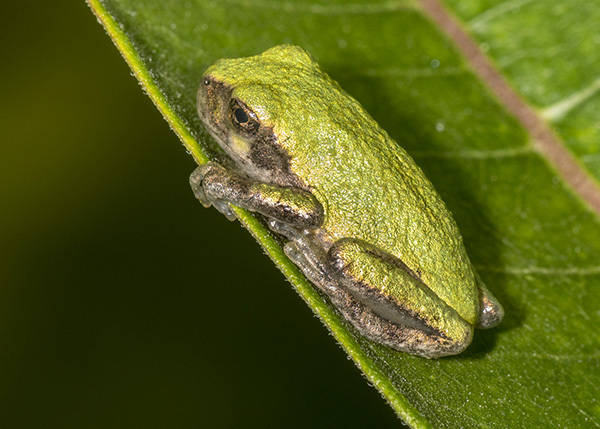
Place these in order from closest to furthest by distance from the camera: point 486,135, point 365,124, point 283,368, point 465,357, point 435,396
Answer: point 435,396 < point 465,357 < point 365,124 < point 486,135 < point 283,368

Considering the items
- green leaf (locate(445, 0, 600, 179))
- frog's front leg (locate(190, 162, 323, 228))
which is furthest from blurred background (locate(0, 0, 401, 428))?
green leaf (locate(445, 0, 600, 179))

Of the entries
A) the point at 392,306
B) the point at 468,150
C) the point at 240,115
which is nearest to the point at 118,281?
the point at 240,115

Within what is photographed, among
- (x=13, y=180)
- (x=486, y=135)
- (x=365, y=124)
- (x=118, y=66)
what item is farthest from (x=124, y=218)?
(x=486, y=135)

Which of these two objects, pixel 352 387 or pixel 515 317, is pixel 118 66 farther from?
pixel 515 317

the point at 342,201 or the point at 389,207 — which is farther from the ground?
the point at 342,201

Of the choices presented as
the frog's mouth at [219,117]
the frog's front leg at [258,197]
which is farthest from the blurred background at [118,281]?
the frog's front leg at [258,197]

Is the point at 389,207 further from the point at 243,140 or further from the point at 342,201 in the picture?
the point at 243,140
